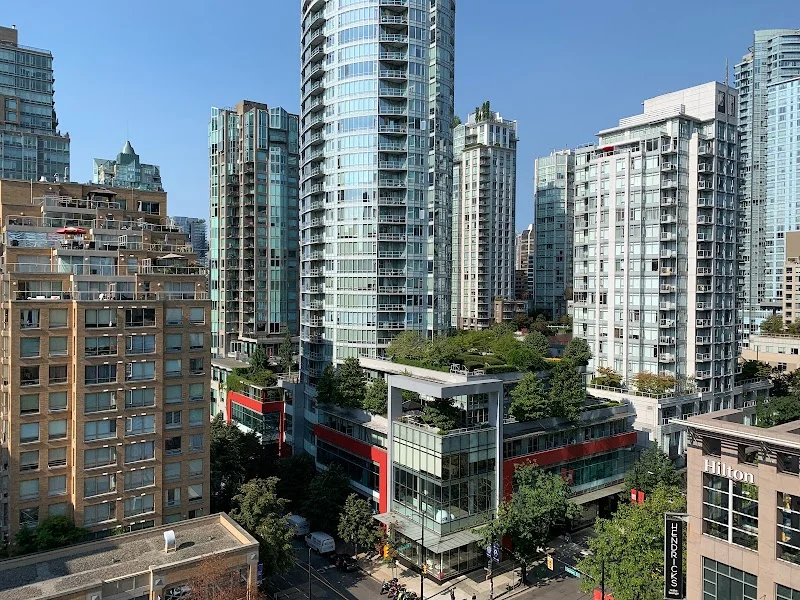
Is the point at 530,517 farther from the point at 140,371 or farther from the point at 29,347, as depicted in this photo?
the point at 29,347

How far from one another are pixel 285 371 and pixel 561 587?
6230cm

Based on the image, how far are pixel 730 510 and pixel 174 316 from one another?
43137mm

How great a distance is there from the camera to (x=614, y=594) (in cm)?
4081

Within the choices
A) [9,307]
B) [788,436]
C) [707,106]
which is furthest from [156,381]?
[707,106]

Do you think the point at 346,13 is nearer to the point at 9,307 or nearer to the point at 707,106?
the point at 707,106

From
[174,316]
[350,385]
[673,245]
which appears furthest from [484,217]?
[174,316]

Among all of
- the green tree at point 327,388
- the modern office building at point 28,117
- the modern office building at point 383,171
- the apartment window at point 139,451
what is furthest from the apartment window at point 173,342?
the modern office building at point 28,117

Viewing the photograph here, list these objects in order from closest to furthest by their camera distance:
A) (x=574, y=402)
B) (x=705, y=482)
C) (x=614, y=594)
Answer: (x=705, y=482)
(x=614, y=594)
(x=574, y=402)

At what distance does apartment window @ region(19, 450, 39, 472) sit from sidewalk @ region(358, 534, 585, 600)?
28.8 metres

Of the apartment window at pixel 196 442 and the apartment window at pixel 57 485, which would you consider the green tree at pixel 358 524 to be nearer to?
the apartment window at pixel 196 442

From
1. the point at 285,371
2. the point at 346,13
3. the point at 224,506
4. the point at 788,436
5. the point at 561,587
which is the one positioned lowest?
the point at 561,587

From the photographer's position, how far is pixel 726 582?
105 feet

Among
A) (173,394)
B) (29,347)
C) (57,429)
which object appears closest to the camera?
(29,347)

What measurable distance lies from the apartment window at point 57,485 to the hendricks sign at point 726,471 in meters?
45.3
